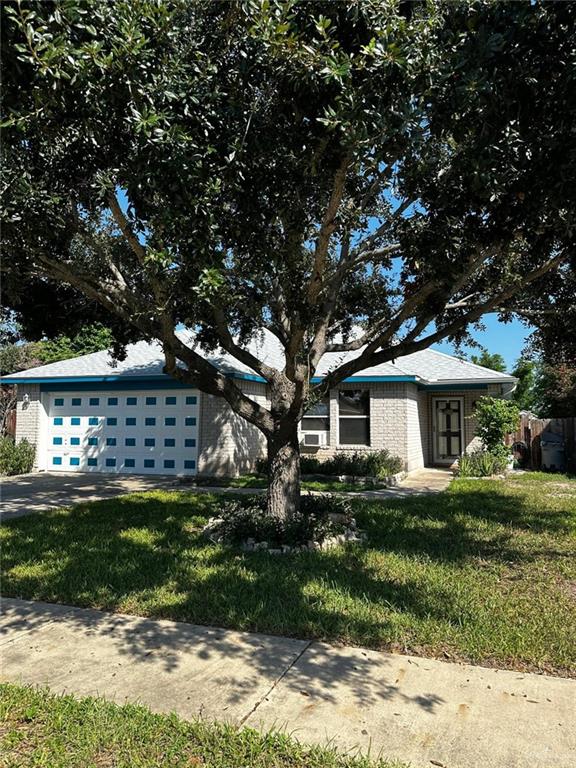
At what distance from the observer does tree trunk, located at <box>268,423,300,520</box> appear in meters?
7.95

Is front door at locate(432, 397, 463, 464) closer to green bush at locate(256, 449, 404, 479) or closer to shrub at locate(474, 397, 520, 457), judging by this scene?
shrub at locate(474, 397, 520, 457)

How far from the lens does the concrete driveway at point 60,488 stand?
414 inches

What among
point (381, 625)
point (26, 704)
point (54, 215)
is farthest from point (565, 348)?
point (26, 704)

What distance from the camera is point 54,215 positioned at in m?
5.82

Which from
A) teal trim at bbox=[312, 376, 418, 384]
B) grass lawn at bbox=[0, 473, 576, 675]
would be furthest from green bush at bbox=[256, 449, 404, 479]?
grass lawn at bbox=[0, 473, 576, 675]

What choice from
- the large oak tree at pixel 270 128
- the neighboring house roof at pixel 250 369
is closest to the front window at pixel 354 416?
the neighboring house roof at pixel 250 369

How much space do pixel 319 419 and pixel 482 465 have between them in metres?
4.54

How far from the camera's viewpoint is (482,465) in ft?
47.5

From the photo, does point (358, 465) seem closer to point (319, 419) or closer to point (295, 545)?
point (319, 419)

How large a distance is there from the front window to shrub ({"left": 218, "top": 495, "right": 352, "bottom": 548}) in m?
7.15

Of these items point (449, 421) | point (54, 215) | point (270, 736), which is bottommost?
point (270, 736)

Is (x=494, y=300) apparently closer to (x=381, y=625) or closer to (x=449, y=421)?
(x=381, y=625)

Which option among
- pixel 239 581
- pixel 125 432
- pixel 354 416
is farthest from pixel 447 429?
pixel 239 581

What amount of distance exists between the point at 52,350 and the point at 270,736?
28.5m
